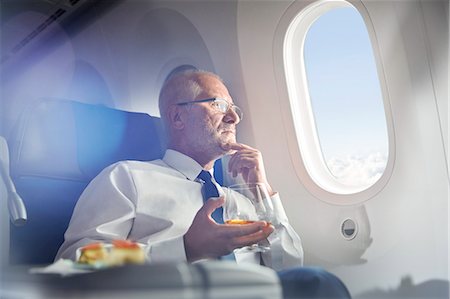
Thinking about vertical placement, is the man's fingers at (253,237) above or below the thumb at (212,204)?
below

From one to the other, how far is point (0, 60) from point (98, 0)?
368mm

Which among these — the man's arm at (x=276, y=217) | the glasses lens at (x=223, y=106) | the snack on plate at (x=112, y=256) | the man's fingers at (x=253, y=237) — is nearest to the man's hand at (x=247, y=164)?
the man's arm at (x=276, y=217)

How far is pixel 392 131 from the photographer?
155cm

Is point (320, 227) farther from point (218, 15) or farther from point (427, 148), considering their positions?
point (218, 15)

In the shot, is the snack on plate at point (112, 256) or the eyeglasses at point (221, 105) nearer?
the snack on plate at point (112, 256)

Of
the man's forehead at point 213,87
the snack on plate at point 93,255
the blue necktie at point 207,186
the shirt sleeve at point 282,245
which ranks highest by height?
the man's forehead at point 213,87

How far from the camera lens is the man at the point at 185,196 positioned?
1334mm

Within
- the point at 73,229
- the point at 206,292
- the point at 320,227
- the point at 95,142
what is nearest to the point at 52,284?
the point at 206,292

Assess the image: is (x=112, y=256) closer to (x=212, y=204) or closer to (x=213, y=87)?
(x=212, y=204)

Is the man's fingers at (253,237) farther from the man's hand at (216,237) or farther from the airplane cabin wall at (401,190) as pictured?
the airplane cabin wall at (401,190)

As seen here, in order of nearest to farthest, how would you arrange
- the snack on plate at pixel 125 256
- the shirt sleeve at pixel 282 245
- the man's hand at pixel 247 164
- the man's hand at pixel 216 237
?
the snack on plate at pixel 125 256
the man's hand at pixel 216 237
the shirt sleeve at pixel 282 245
the man's hand at pixel 247 164

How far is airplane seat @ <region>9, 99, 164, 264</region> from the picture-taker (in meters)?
1.47

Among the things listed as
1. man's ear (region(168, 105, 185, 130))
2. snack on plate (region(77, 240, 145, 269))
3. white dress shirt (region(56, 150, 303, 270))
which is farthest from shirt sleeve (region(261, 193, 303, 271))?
snack on plate (region(77, 240, 145, 269))

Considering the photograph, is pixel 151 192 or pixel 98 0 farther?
pixel 98 0
